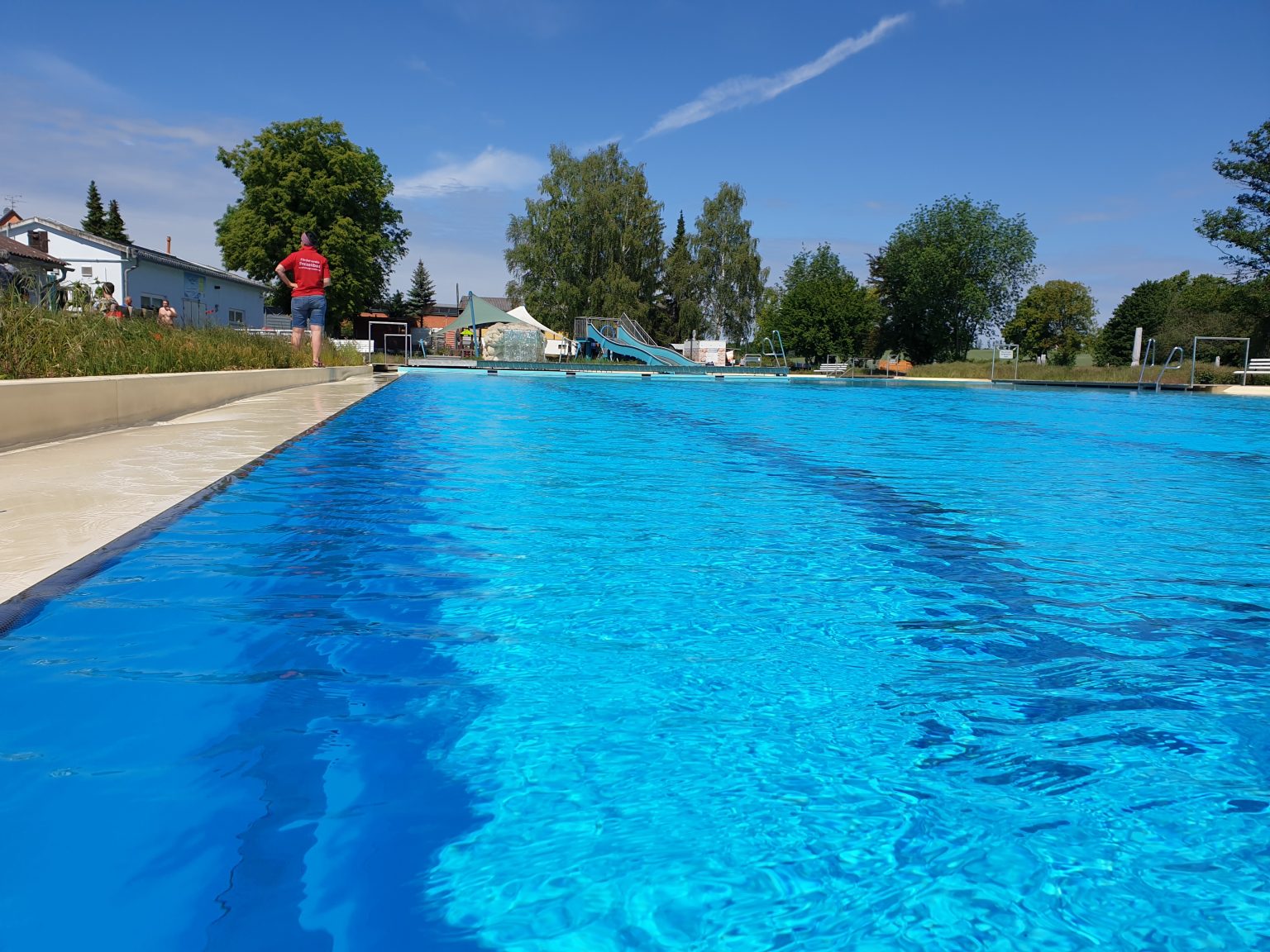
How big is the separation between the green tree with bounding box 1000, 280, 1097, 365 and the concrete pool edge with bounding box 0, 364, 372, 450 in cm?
5884

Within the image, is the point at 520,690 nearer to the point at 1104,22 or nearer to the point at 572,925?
the point at 572,925

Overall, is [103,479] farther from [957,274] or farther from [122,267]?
[957,274]

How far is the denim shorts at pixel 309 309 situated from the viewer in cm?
1250

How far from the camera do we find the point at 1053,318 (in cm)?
5862

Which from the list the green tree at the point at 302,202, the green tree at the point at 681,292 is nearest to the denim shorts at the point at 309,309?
the green tree at the point at 302,202

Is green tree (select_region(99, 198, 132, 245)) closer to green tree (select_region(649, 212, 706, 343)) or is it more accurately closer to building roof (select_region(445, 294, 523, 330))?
building roof (select_region(445, 294, 523, 330))

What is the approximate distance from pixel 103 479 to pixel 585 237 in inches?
1671

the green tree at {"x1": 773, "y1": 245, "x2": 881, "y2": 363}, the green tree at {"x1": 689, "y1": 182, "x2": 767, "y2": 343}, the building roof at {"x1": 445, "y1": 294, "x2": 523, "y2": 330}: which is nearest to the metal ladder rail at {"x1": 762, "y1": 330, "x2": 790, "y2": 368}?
the green tree at {"x1": 773, "y1": 245, "x2": 881, "y2": 363}

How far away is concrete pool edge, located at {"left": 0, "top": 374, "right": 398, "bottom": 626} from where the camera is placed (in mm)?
2652

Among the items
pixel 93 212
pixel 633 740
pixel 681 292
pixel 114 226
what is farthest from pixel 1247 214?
pixel 93 212

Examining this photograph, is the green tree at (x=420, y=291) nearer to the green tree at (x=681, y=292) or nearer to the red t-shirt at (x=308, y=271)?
the green tree at (x=681, y=292)

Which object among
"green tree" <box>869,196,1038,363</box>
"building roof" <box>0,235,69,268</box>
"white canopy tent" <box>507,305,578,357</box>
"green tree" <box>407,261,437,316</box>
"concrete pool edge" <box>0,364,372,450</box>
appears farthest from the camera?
"green tree" <box>407,261,437,316</box>

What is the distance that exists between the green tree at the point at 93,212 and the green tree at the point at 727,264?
168ft

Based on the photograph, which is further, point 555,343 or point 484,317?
point 484,317
